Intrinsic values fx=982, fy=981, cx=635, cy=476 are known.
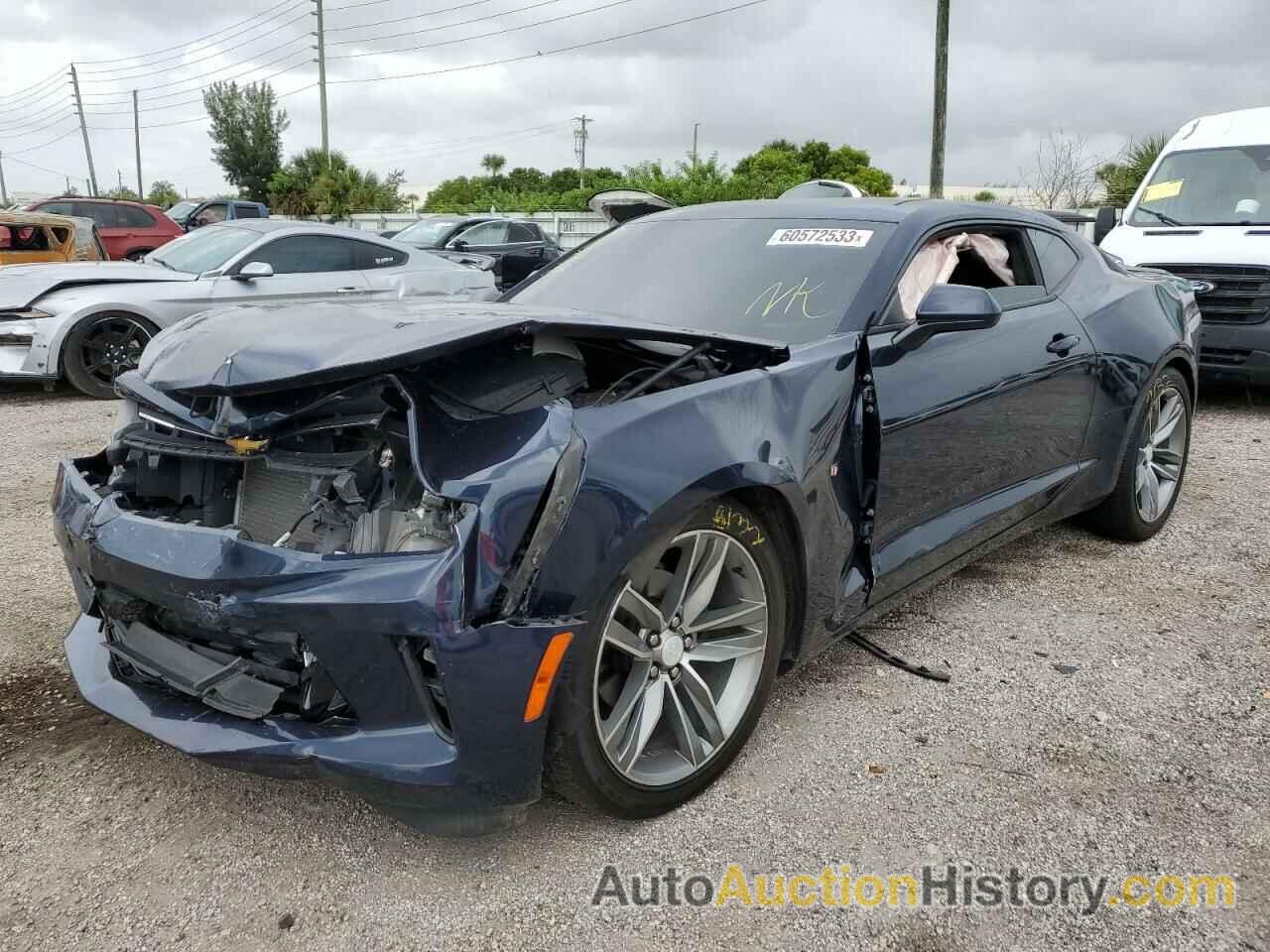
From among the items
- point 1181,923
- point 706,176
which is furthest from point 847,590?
point 706,176

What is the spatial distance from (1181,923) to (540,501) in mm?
1619

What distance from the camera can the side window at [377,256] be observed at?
8.95 meters

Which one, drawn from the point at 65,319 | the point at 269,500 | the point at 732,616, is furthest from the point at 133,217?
the point at 732,616

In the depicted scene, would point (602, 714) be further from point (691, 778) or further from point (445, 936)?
point (445, 936)

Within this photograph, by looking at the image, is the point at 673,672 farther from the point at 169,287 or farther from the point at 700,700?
the point at 169,287

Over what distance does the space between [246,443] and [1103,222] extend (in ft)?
25.3

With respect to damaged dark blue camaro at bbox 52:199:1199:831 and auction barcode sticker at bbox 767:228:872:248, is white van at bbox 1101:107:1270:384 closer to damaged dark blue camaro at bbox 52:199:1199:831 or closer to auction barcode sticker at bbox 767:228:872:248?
auction barcode sticker at bbox 767:228:872:248

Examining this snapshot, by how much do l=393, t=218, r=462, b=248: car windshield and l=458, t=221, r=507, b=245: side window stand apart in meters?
0.34

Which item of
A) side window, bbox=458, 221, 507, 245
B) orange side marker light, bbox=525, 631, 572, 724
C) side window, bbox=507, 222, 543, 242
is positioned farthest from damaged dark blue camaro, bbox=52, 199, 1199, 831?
side window, bbox=507, 222, 543, 242

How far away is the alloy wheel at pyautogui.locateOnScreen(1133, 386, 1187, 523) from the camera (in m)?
4.33

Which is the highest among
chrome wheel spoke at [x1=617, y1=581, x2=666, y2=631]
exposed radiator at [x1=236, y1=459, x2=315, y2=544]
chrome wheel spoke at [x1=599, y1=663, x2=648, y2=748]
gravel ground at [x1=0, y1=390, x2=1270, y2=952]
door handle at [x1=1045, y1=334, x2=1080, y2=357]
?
door handle at [x1=1045, y1=334, x2=1080, y2=357]

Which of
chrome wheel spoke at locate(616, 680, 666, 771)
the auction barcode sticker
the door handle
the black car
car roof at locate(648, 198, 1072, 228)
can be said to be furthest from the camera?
the black car

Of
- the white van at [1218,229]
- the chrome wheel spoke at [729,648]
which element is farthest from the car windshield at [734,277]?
the white van at [1218,229]

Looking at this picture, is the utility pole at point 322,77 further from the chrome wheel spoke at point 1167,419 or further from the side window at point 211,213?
the chrome wheel spoke at point 1167,419
